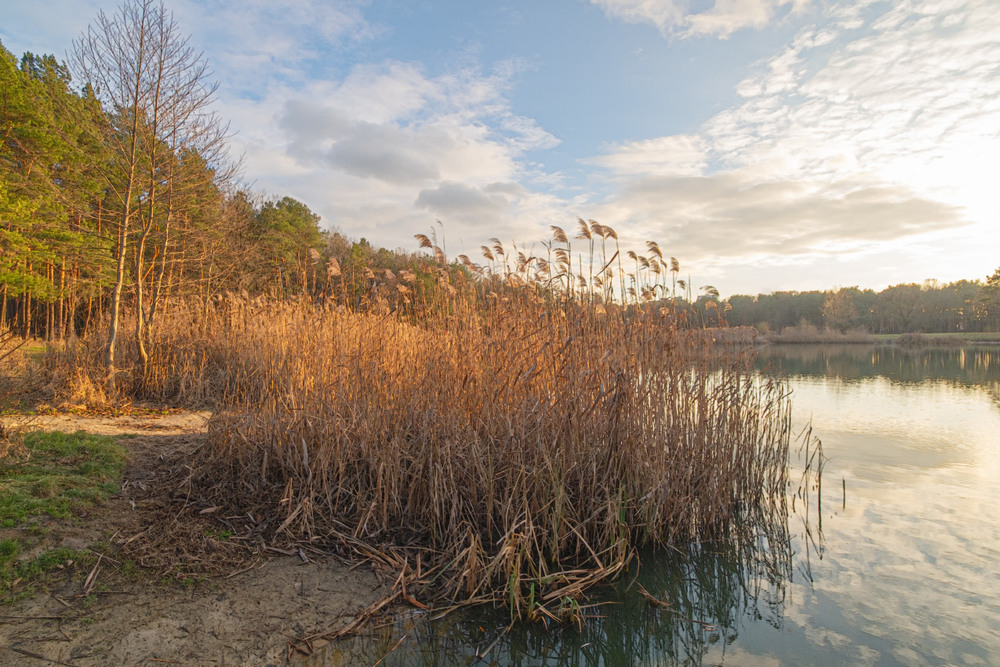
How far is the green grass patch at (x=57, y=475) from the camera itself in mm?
3225

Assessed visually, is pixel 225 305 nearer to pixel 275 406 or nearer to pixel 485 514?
pixel 275 406

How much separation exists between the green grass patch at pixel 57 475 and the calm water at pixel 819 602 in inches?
82.9

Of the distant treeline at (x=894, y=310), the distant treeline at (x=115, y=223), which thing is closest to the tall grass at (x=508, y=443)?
the distant treeline at (x=115, y=223)

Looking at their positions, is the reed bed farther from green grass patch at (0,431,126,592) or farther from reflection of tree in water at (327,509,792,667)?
green grass patch at (0,431,126,592)

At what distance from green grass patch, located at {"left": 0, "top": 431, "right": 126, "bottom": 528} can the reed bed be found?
68 centimetres

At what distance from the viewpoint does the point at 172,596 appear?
2.88m

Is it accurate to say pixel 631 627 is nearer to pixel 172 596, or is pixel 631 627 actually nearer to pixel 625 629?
pixel 625 629

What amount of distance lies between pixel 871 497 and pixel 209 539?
6455 millimetres

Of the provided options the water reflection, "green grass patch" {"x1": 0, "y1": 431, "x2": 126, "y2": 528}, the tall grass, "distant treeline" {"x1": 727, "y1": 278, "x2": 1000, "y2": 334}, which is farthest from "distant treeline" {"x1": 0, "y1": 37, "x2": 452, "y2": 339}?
"distant treeline" {"x1": 727, "y1": 278, "x2": 1000, "y2": 334}

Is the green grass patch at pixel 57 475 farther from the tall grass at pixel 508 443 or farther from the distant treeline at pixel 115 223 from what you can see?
the distant treeline at pixel 115 223

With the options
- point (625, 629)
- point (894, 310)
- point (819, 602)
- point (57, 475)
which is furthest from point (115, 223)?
point (894, 310)

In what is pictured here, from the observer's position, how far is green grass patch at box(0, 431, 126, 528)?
322 cm

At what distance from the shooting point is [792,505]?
5.42 m

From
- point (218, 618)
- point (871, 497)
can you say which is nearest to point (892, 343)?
point (871, 497)
